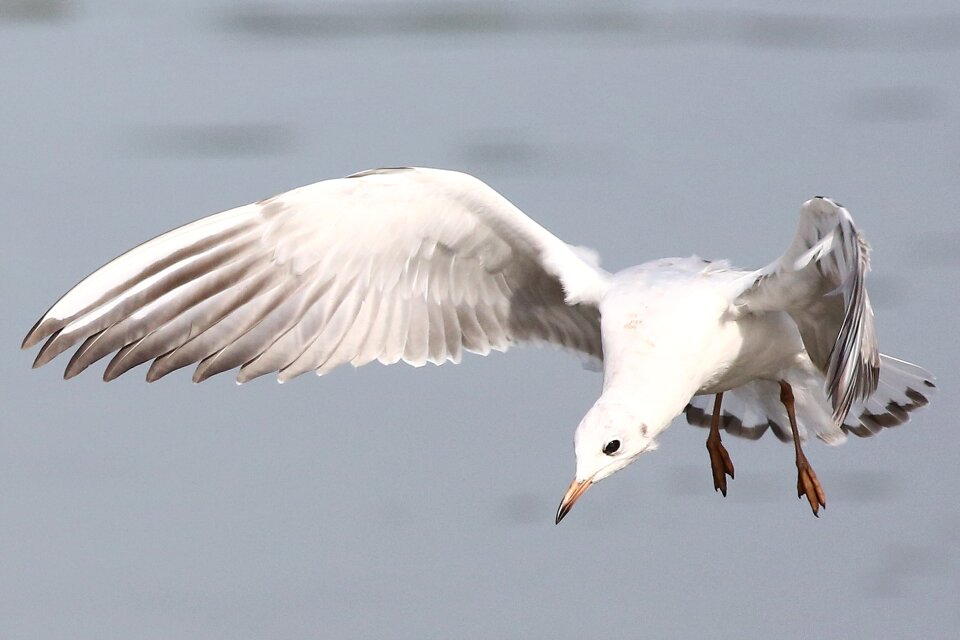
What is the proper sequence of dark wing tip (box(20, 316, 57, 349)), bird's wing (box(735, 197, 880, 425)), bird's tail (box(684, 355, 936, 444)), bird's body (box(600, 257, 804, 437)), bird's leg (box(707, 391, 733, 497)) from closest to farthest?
bird's wing (box(735, 197, 880, 425))
bird's body (box(600, 257, 804, 437))
dark wing tip (box(20, 316, 57, 349))
bird's leg (box(707, 391, 733, 497))
bird's tail (box(684, 355, 936, 444))

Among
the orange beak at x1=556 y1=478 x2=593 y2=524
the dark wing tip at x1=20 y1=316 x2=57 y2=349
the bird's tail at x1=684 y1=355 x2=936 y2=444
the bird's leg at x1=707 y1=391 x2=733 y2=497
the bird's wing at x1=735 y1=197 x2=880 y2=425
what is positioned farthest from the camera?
the bird's tail at x1=684 y1=355 x2=936 y2=444

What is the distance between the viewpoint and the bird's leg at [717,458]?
600cm

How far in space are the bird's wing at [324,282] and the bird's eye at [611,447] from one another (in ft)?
2.27

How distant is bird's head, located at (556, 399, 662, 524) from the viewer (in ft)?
15.6

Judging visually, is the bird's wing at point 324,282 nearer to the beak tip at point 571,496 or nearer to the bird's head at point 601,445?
the bird's head at point 601,445

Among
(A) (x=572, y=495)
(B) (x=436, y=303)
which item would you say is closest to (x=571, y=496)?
(A) (x=572, y=495)

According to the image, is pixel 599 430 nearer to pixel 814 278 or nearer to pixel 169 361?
pixel 814 278

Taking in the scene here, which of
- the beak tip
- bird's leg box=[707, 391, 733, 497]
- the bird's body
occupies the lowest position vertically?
bird's leg box=[707, 391, 733, 497]

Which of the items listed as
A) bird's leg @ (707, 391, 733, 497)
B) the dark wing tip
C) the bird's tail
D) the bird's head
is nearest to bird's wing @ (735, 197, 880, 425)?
the bird's head

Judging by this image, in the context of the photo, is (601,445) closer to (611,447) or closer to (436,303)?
(611,447)

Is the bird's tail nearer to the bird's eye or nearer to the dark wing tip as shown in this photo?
the bird's eye

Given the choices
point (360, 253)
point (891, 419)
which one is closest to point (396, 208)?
point (360, 253)

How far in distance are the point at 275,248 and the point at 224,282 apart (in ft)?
0.70

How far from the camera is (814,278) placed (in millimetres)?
4973
